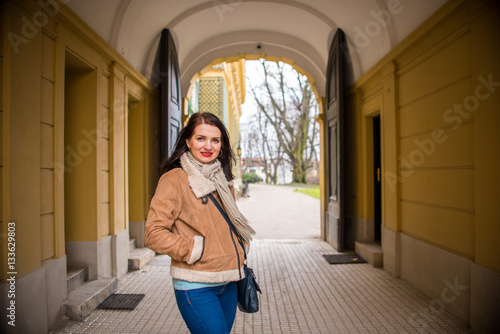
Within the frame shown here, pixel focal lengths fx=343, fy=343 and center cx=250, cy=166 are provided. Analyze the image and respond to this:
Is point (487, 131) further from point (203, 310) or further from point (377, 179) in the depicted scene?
point (377, 179)

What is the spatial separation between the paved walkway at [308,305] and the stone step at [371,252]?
140 mm

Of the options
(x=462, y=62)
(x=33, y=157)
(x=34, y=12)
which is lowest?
(x=33, y=157)

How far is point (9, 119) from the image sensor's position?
2795 millimetres

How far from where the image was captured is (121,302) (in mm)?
4215

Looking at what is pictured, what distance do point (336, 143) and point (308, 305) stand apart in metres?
3.90

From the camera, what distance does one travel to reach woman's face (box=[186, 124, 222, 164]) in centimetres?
199

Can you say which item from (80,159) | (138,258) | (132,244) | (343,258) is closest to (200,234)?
(80,159)

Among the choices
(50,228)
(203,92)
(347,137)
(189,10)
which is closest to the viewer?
(50,228)

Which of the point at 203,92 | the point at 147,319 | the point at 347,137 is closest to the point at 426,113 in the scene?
the point at 347,137

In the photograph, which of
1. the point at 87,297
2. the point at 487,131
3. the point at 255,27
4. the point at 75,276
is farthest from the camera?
the point at 255,27

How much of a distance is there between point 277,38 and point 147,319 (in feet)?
21.5

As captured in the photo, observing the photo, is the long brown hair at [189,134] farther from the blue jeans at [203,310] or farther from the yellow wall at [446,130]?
the yellow wall at [446,130]

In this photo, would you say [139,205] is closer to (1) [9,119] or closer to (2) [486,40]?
(1) [9,119]

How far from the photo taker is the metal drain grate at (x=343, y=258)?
6176 mm
